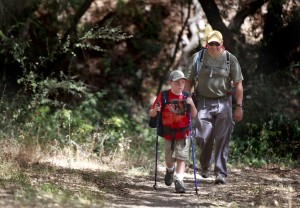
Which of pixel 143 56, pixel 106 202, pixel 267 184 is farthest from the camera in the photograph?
pixel 143 56

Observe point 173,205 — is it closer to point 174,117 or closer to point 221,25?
point 174,117

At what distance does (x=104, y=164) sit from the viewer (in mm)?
10336

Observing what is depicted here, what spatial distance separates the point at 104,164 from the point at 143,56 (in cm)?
795

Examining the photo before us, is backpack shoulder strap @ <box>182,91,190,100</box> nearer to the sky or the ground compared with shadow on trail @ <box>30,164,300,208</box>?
nearer to the sky

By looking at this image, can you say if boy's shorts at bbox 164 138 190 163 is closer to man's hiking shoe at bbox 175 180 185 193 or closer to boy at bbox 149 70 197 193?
boy at bbox 149 70 197 193

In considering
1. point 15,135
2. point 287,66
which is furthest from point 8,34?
point 287,66

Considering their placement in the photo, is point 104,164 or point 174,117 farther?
point 104,164


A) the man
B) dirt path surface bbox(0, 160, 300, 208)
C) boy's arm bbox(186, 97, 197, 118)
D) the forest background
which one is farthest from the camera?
the forest background

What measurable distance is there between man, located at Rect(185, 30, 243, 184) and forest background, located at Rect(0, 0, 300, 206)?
1980 mm

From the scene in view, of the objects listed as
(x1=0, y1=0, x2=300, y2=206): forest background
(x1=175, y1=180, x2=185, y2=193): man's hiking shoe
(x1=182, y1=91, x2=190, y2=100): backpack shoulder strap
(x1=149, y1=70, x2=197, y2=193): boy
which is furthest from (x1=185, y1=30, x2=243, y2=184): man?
(x1=0, y1=0, x2=300, y2=206): forest background

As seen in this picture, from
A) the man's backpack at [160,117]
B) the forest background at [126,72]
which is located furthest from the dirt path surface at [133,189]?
the man's backpack at [160,117]

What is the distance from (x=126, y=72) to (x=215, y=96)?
8.98 m

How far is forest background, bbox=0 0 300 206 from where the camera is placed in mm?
11539

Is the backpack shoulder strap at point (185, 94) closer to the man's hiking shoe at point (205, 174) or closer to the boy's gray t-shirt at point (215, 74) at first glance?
the boy's gray t-shirt at point (215, 74)
